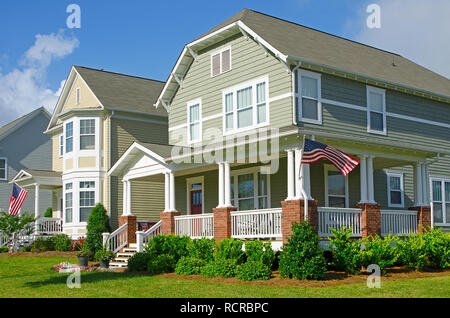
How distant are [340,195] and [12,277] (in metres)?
11.7

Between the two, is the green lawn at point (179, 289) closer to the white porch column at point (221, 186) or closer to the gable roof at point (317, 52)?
the white porch column at point (221, 186)

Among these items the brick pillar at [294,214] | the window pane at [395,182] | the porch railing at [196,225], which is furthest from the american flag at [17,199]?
the window pane at [395,182]

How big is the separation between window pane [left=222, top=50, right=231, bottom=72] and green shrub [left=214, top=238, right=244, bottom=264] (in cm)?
728

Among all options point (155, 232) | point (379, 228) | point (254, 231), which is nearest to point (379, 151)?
point (379, 228)

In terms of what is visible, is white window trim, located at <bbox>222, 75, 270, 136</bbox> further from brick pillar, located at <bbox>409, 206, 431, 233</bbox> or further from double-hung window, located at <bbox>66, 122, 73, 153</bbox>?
double-hung window, located at <bbox>66, 122, 73, 153</bbox>

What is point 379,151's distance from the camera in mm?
18391

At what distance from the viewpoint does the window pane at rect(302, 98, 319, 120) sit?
17.9 m

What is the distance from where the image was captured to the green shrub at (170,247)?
1762cm

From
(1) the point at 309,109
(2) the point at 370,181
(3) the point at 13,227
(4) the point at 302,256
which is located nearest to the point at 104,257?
(4) the point at 302,256

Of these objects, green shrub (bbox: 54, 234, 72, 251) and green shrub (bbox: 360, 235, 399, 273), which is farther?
green shrub (bbox: 54, 234, 72, 251)

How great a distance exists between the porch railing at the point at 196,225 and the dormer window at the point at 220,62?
558cm

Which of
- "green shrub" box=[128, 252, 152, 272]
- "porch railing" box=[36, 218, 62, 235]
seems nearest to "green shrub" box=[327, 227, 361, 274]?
"green shrub" box=[128, 252, 152, 272]

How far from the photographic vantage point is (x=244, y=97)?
1970 cm
